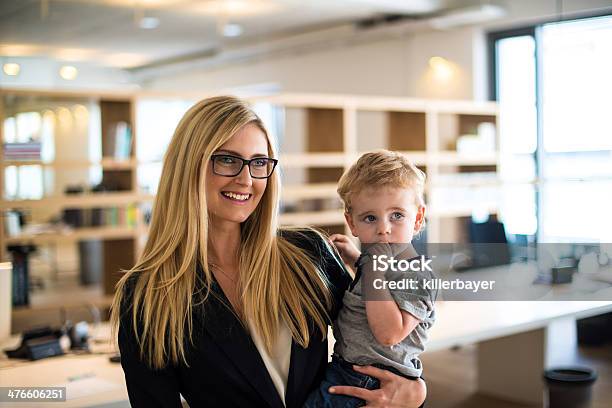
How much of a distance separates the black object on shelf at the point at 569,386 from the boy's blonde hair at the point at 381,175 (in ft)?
3.49

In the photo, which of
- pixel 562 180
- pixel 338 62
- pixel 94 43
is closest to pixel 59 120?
pixel 94 43

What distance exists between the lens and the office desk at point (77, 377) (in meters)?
1.97

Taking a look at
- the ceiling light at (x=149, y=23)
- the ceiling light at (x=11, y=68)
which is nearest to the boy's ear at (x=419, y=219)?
the ceiling light at (x=11, y=68)

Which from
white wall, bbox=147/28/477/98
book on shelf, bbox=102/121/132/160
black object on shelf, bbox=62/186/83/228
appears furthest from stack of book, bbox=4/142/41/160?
white wall, bbox=147/28/477/98

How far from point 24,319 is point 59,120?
19.2 feet

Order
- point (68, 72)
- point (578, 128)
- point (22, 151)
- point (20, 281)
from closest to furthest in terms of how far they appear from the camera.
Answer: point (578, 128) → point (22, 151) → point (20, 281) → point (68, 72)

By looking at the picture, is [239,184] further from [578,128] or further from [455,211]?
[455,211]

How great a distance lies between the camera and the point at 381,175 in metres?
1.43

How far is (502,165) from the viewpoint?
6.65 meters

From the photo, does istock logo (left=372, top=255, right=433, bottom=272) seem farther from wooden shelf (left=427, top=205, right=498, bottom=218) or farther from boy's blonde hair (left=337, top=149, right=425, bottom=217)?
wooden shelf (left=427, top=205, right=498, bottom=218)

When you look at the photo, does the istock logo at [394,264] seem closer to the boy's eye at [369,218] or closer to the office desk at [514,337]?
the boy's eye at [369,218]

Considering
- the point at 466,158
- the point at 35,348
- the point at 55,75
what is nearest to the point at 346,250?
the point at 35,348

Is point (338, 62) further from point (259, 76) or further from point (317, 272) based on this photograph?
point (317, 272)

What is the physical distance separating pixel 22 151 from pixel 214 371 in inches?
132
